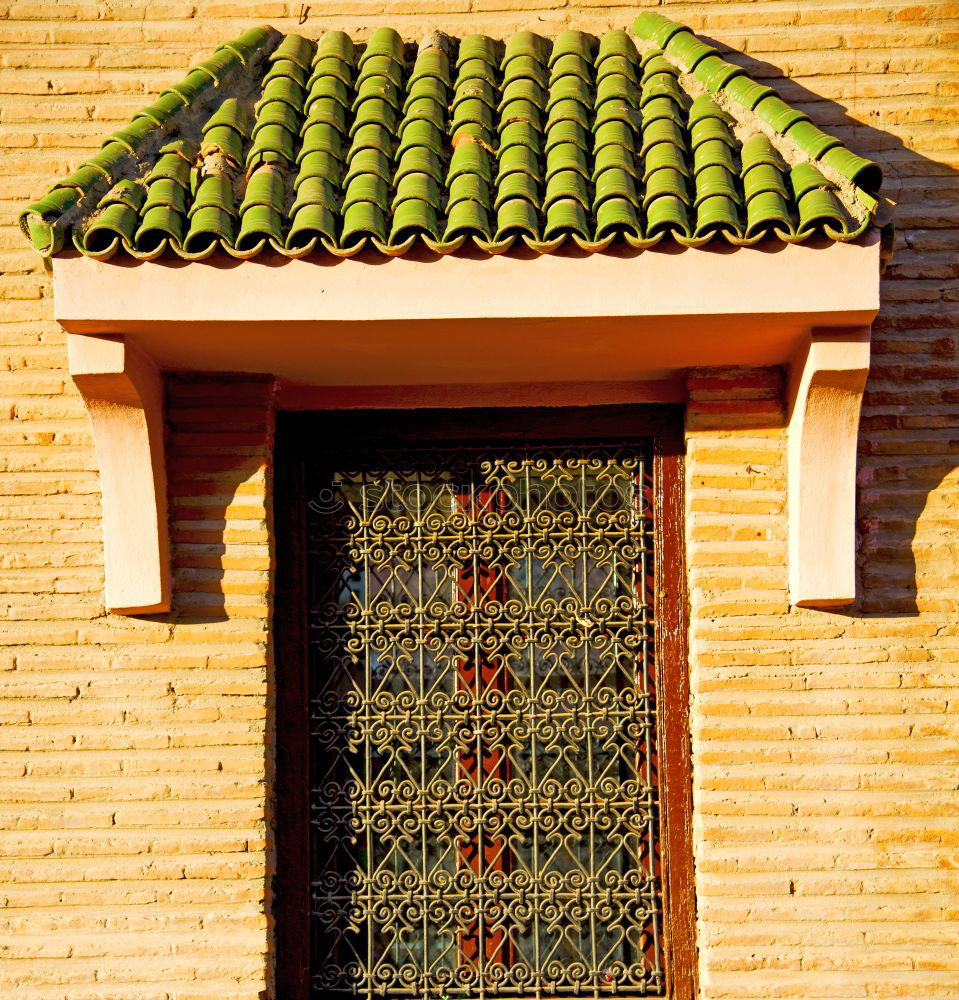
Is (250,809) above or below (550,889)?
above

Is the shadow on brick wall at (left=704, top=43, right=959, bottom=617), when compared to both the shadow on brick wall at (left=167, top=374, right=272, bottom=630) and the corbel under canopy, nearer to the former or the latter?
the corbel under canopy

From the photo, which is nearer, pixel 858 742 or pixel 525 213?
pixel 525 213

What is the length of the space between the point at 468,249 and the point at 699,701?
5.35 ft

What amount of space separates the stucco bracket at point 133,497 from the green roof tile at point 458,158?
1.80 ft

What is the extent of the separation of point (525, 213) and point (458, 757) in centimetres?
179

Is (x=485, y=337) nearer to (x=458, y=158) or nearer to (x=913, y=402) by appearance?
(x=458, y=158)

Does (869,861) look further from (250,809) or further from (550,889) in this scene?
(250,809)

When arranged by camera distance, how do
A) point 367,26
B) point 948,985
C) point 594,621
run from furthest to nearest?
point 367,26, point 594,621, point 948,985

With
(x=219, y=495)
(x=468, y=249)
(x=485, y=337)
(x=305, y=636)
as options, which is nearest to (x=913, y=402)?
(x=485, y=337)

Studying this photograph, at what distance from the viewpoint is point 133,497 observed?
13.8 ft

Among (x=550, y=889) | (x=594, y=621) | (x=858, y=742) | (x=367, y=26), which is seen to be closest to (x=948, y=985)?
(x=858, y=742)

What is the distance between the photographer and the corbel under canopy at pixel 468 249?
151 inches

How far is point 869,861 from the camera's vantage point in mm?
4168

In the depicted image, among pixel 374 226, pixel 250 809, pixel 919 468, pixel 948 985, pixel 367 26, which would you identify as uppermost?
pixel 367 26
